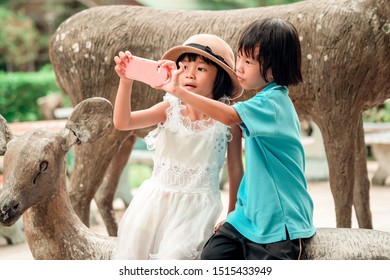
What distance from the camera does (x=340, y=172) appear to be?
109 inches

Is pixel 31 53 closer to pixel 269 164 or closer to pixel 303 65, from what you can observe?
pixel 303 65

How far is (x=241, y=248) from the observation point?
6.30 ft

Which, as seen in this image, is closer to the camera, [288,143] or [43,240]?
[288,143]

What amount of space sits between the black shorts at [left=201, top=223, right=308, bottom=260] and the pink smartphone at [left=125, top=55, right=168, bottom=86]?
18.2 inches

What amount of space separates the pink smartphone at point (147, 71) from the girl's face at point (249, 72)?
0.89ft

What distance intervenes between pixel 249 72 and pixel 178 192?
410 mm

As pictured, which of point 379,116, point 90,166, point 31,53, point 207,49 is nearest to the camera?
point 207,49

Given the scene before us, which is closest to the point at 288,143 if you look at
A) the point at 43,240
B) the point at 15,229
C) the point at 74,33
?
the point at 43,240

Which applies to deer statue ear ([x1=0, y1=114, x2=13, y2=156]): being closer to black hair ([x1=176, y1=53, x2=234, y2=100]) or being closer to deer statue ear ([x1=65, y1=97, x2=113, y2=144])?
deer statue ear ([x1=65, y1=97, x2=113, y2=144])

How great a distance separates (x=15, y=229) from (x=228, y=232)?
273 cm

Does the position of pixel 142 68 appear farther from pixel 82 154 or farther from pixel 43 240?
pixel 82 154

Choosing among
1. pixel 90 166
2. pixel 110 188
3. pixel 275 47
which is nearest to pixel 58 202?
pixel 275 47
